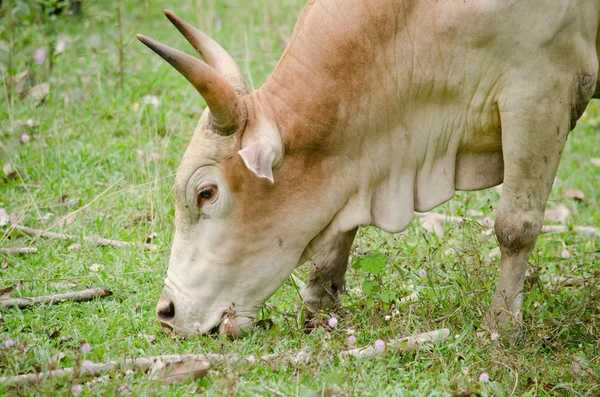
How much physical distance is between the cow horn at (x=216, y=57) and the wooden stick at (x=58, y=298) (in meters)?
1.34

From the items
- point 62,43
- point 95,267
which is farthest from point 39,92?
point 95,267

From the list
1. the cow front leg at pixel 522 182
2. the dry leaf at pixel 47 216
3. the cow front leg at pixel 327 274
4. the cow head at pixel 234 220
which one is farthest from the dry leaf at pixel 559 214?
the dry leaf at pixel 47 216

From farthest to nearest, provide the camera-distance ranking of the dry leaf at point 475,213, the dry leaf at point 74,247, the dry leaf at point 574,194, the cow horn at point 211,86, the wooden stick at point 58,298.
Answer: the dry leaf at point 574,194 → the dry leaf at point 475,213 → the dry leaf at point 74,247 → the wooden stick at point 58,298 → the cow horn at point 211,86

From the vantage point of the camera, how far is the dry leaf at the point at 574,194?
6383 mm

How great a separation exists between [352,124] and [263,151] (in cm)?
52

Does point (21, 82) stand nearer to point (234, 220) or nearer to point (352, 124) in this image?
point (234, 220)

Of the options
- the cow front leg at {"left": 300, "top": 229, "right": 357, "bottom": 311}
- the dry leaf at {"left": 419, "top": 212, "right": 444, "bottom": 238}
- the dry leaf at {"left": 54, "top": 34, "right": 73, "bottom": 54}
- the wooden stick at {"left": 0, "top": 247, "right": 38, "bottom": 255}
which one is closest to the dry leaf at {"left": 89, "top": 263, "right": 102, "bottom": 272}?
the wooden stick at {"left": 0, "top": 247, "right": 38, "bottom": 255}

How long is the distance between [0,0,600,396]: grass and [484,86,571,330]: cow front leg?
13cm

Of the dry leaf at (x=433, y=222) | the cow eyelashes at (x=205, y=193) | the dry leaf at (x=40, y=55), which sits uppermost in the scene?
the cow eyelashes at (x=205, y=193)

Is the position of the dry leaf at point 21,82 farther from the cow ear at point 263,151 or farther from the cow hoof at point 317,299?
the cow ear at point 263,151

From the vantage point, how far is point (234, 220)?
3.97m

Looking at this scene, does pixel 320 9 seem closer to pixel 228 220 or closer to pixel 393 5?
pixel 393 5

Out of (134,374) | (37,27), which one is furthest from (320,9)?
(37,27)

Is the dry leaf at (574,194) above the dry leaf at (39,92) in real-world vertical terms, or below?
below
